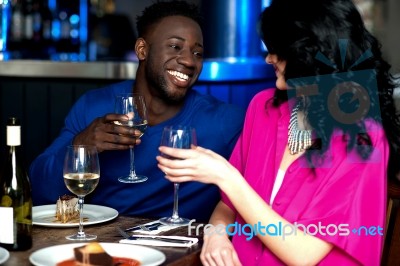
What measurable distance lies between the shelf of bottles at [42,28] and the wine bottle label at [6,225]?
10.7ft

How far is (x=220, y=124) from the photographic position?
240 cm

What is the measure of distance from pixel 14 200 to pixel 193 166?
46 centimetres

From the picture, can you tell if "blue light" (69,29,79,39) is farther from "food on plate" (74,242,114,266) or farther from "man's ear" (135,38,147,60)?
"food on plate" (74,242,114,266)

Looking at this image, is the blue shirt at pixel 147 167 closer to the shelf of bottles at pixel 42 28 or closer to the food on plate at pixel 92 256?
the food on plate at pixel 92 256

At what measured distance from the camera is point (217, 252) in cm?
172

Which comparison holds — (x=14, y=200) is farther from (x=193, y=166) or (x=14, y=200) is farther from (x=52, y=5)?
(x=52, y=5)

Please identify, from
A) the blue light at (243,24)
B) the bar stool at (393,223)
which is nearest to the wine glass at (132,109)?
the bar stool at (393,223)

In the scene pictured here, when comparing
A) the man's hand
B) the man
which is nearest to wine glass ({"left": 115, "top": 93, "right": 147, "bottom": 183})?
the man's hand

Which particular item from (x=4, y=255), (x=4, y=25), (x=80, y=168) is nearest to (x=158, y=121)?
(x=80, y=168)

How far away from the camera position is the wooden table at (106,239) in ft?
5.19

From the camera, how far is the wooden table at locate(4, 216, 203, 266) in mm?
1581

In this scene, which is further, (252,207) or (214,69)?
(214,69)

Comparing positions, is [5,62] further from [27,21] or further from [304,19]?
[304,19]

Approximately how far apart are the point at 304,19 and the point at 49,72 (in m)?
2.35
